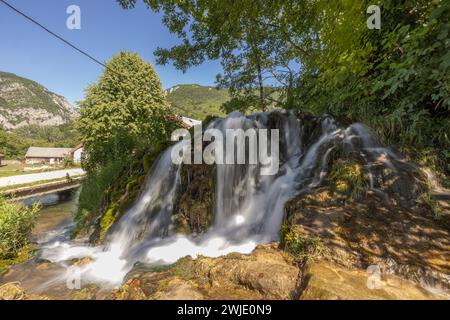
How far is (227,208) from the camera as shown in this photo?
5180 mm

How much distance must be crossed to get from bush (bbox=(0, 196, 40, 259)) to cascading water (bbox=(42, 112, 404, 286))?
60 centimetres

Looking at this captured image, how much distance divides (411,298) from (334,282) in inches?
25.0

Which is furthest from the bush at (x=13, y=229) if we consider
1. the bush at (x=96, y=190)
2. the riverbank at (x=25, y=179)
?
the riverbank at (x=25, y=179)

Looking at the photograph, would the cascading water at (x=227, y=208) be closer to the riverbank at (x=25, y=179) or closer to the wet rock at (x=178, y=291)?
the wet rock at (x=178, y=291)

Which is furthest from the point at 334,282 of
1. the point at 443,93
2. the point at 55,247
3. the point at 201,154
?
the point at 55,247

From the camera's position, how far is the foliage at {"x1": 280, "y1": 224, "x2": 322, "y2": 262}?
2.65m

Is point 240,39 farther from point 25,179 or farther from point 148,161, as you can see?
point 25,179

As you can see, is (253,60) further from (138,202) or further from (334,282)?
(334,282)

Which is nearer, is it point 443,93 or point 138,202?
point 443,93

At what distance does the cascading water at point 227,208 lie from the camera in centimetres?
421

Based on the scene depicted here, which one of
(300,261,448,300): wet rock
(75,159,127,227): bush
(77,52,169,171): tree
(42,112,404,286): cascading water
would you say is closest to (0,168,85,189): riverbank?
(77,52,169,171): tree

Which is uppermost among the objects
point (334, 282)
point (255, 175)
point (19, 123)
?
point (19, 123)

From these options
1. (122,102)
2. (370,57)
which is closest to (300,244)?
(370,57)
